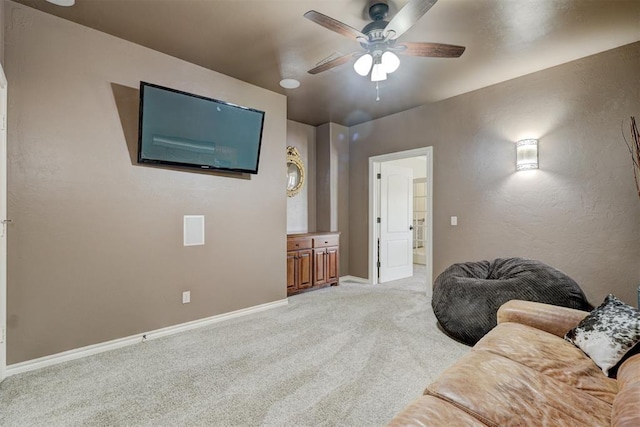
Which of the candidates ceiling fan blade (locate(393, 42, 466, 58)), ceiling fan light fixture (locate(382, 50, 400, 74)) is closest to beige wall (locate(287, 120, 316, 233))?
ceiling fan light fixture (locate(382, 50, 400, 74))

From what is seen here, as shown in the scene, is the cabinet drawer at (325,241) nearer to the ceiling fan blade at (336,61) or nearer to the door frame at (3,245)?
the ceiling fan blade at (336,61)

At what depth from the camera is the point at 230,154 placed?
3354mm

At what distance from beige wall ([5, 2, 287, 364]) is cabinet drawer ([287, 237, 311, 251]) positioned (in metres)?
0.99

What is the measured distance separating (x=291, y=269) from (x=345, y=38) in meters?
2.89

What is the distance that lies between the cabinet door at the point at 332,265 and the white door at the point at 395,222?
2.54 ft

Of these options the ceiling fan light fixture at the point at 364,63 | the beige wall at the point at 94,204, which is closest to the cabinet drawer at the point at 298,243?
the beige wall at the point at 94,204

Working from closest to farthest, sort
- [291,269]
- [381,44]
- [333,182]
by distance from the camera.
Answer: [381,44]
[291,269]
[333,182]

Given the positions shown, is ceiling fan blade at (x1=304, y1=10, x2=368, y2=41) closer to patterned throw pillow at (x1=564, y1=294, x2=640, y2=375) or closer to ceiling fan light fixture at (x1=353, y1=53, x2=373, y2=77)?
ceiling fan light fixture at (x1=353, y1=53, x2=373, y2=77)

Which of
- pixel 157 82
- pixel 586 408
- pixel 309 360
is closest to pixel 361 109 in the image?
pixel 157 82

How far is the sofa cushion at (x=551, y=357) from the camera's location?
55.5 inches

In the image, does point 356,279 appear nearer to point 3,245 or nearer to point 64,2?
point 3,245

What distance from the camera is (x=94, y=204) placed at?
8.66ft

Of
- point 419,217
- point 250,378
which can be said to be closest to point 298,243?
point 250,378

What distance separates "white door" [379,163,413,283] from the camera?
5.19 meters
